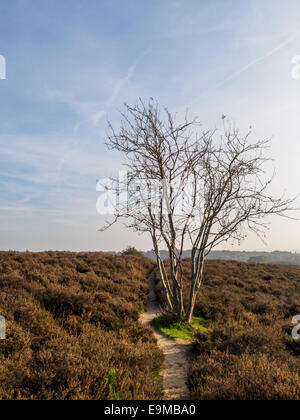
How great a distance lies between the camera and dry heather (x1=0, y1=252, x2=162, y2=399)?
375 centimetres

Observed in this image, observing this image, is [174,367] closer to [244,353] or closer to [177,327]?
[244,353]

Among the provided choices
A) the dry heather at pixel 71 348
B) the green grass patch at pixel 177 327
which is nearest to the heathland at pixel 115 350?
the dry heather at pixel 71 348

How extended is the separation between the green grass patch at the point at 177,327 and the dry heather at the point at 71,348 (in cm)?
91

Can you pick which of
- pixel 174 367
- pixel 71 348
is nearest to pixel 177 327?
pixel 174 367

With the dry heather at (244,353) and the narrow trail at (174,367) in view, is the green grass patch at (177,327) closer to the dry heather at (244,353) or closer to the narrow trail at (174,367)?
the narrow trail at (174,367)

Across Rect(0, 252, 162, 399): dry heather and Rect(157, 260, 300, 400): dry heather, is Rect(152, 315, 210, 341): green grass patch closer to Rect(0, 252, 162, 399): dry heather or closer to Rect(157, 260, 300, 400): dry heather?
Rect(157, 260, 300, 400): dry heather

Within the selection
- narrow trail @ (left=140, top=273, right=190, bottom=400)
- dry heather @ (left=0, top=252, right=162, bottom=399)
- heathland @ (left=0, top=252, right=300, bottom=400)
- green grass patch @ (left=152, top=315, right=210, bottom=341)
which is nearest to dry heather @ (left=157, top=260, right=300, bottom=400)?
heathland @ (left=0, top=252, right=300, bottom=400)

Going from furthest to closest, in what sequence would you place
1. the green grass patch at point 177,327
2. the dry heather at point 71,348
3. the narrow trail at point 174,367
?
1. the green grass patch at point 177,327
2. the narrow trail at point 174,367
3. the dry heather at point 71,348

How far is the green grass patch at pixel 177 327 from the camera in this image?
25.6ft

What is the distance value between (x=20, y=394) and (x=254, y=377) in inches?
136

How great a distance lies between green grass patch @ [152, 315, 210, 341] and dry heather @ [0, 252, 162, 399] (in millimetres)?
912

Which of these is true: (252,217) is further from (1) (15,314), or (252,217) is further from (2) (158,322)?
(1) (15,314)

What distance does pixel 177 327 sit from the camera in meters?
8.30
